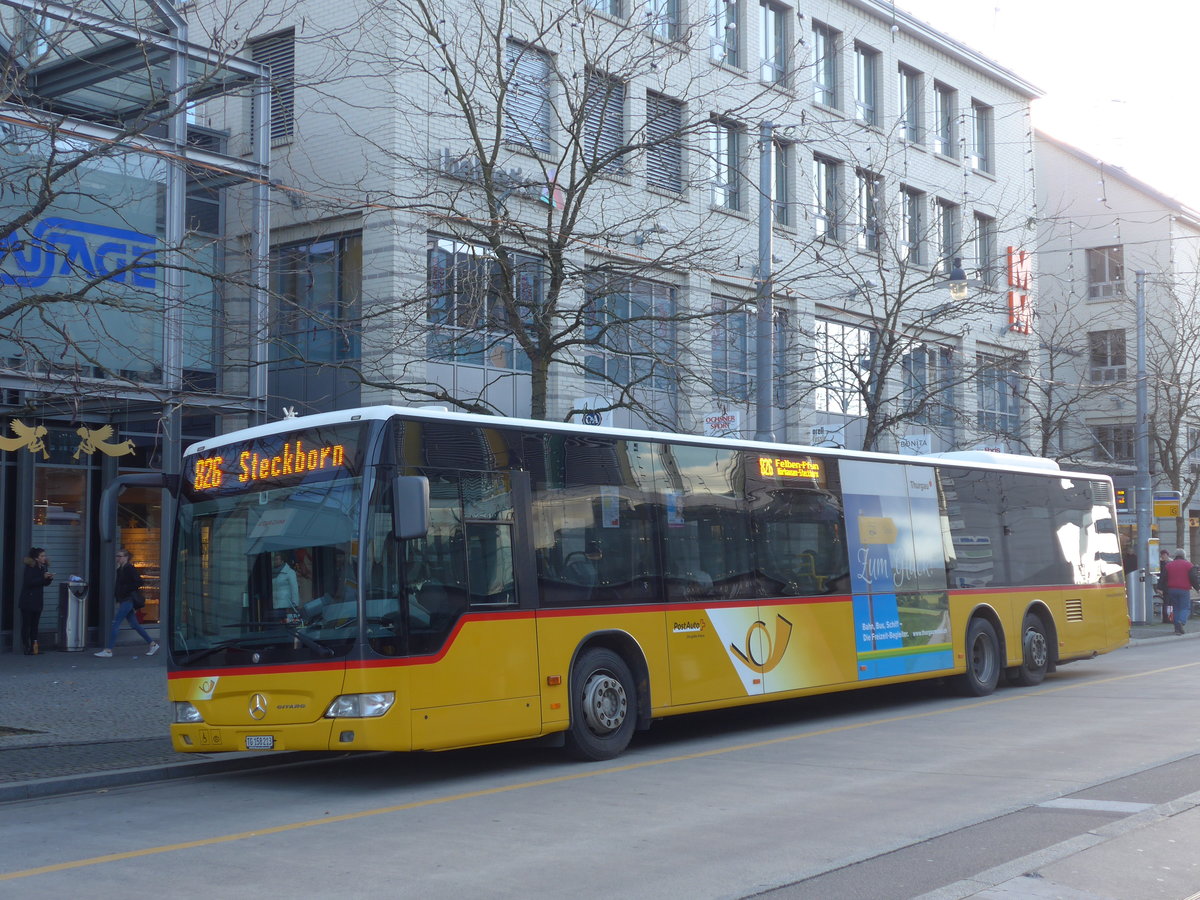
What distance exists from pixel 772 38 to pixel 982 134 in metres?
10.5


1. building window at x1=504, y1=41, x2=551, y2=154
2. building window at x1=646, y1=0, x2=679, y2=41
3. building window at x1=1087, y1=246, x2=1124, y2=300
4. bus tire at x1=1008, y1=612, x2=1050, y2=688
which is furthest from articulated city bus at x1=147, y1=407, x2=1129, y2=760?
building window at x1=1087, y1=246, x2=1124, y2=300

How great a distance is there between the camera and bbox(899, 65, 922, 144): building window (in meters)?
36.2

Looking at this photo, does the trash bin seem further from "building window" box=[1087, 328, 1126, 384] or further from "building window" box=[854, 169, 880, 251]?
"building window" box=[1087, 328, 1126, 384]

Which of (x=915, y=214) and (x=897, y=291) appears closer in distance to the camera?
(x=897, y=291)

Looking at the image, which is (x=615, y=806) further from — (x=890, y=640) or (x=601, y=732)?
(x=890, y=640)

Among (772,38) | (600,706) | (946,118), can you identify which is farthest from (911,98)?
(600,706)

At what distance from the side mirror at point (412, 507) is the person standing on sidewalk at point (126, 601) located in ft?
40.3

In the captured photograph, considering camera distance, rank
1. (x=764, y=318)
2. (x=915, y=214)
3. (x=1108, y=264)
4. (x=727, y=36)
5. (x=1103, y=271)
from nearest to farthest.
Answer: (x=764, y=318)
(x=727, y=36)
(x=915, y=214)
(x=1108, y=264)
(x=1103, y=271)

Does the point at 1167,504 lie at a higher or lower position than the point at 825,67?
lower

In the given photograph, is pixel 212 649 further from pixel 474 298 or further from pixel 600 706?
pixel 474 298

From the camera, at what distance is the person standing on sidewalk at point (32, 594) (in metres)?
20.3

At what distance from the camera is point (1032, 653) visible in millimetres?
17938

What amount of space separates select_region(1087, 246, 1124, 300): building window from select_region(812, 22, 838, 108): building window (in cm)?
2179

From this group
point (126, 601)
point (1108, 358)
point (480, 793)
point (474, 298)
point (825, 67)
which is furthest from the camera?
point (1108, 358)
